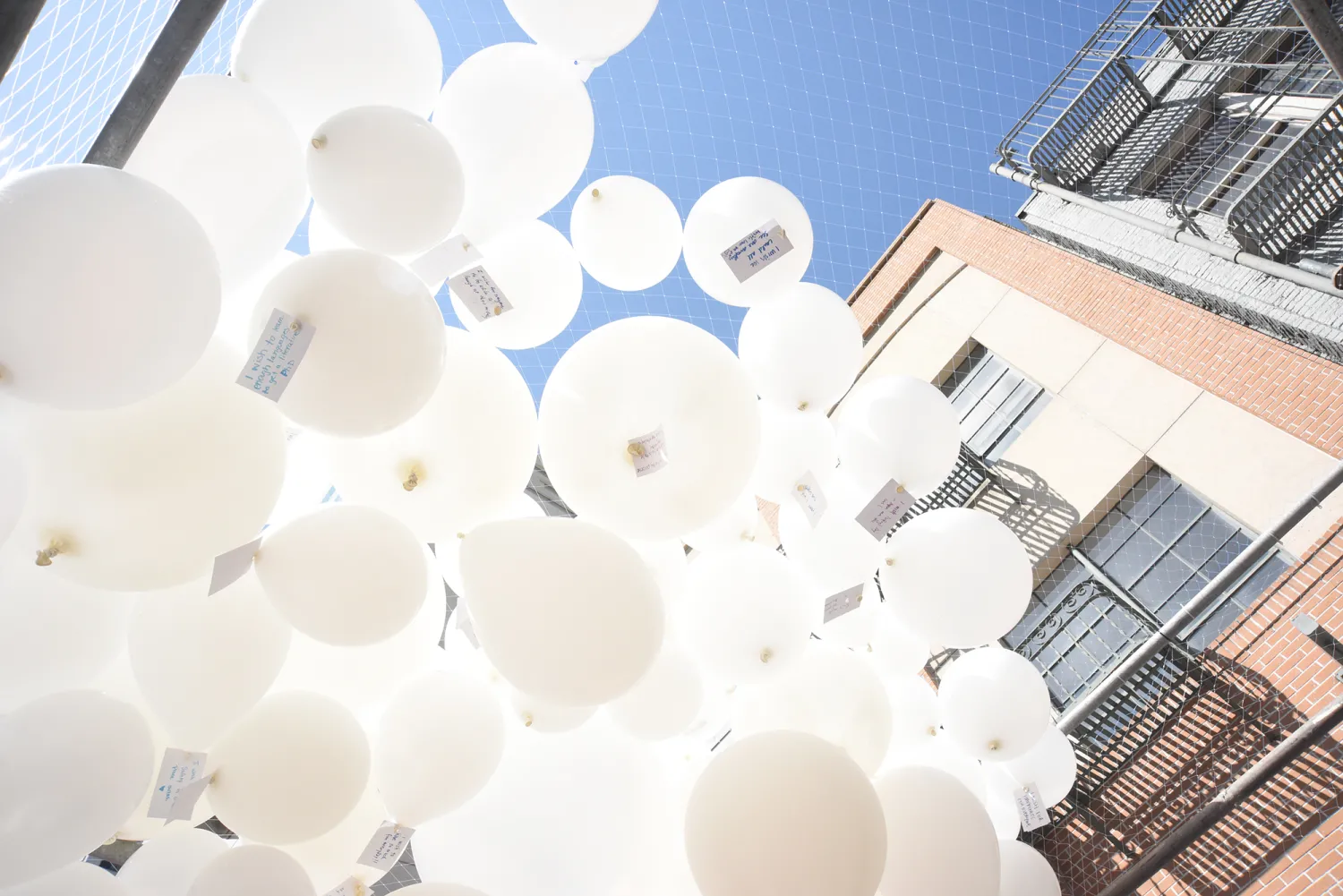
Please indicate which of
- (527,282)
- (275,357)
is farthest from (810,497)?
(275,357)

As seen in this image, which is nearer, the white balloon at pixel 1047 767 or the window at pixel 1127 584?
the white balloon at pixel 1047 767

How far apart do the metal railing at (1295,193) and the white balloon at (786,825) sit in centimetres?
608

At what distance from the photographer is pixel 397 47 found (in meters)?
Answer: 2.06

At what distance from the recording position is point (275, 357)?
5.06ft

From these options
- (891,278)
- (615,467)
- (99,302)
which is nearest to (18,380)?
(99,302)

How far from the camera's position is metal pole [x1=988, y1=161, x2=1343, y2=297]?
212 inches

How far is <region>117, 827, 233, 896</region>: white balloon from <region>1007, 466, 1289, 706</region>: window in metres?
5.43

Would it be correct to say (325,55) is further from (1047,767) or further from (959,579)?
(1047,767)

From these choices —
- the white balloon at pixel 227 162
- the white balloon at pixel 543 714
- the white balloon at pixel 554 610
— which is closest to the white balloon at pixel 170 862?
the white balloon at pixel 543 714

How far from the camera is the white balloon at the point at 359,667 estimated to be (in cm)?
223

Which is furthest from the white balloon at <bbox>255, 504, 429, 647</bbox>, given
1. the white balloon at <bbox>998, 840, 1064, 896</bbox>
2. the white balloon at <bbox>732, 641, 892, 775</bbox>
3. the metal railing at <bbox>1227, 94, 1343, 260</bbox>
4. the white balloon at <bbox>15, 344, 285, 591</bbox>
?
the metal railing at <bbox>1227, 94, 1343, 260</bbox>

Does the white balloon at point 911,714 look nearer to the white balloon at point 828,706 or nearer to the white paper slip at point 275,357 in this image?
the white balloon at point 828,706

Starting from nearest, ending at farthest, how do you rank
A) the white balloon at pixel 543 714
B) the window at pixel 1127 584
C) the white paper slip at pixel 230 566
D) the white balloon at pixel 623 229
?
the white paper slip at pixel 230 566 < the white balloon at pixel 543 714 < the white balloon at pixel 623 229 < the window at pixel 1127 584

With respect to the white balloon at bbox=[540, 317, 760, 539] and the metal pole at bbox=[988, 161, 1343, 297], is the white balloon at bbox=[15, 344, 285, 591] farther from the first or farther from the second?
the metal pole at bbox=[988, 161, 1343, 297]
